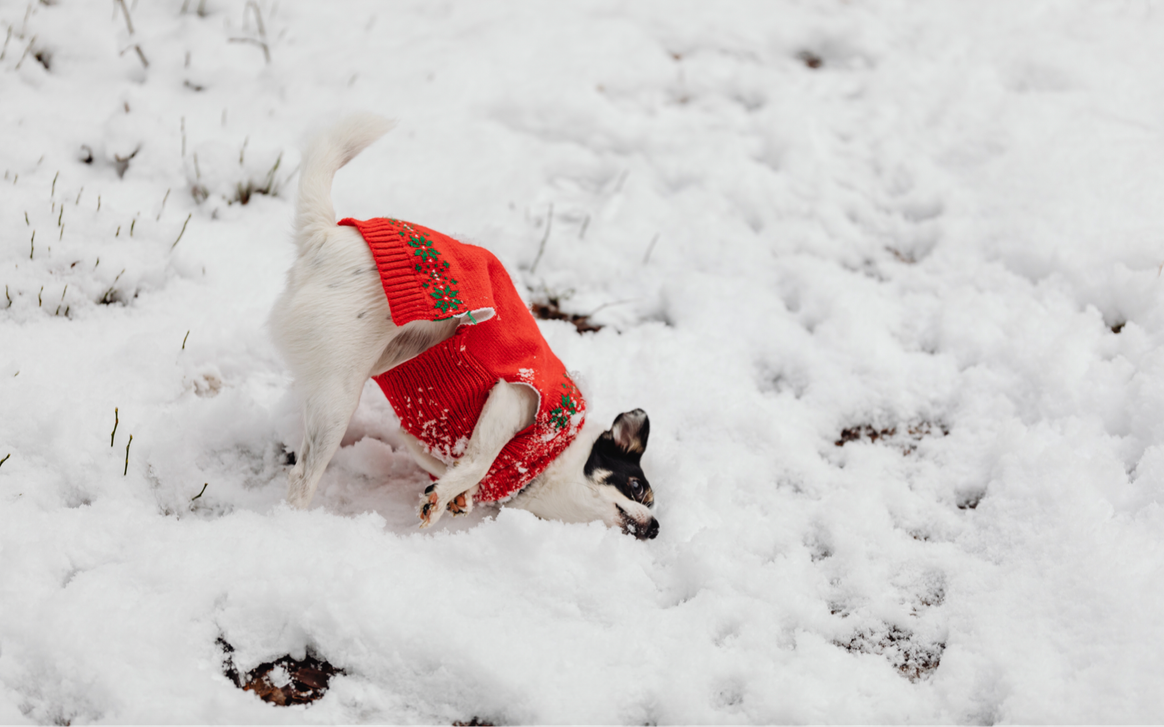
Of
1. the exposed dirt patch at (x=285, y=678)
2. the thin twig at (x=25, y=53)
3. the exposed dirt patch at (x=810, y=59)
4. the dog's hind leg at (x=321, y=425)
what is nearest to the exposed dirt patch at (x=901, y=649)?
the exposed dirt patch at (x=285, y=678)

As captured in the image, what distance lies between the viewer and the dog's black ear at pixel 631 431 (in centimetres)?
238

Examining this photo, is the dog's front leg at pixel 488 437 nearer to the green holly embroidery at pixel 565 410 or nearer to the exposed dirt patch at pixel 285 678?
the green holly embroidery at pixel 565 410

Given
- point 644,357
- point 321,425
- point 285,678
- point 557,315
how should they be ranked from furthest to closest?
point 557,315 < point 644,357 < point 321,425 < point 285,678

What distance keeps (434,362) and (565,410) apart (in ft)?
1.46

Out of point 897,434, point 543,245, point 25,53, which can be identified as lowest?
point 897,434

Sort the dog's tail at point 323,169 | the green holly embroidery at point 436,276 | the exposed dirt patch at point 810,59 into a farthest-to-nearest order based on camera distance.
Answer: the exposed dirt patch at point 810,59
the dog's tail at point 323,169
the green holly embroidery at point 436,276

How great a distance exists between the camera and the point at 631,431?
2.40 meters

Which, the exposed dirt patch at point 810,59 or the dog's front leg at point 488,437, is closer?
the dog's front leg at point 488,437

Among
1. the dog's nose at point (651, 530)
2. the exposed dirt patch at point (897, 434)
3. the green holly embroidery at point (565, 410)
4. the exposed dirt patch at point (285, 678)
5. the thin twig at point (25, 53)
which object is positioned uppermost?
the thin twig at point (25, 53)

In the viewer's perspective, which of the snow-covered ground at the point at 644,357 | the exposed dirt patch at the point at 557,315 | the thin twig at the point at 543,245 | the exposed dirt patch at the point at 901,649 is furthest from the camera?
the thin twig at the point at 543,245

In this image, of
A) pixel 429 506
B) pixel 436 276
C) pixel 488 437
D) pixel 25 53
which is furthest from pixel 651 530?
pixel 25 53

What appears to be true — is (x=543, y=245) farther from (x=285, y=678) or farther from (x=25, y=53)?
(x=25, y=53)

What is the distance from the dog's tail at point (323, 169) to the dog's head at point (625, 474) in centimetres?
113

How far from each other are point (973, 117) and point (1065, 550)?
3.07m
